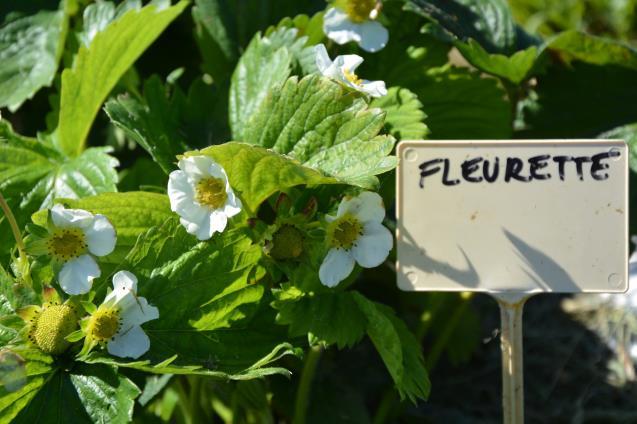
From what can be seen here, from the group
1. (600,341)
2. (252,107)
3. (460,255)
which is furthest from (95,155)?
(600,341)

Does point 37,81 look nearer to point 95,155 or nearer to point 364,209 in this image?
point 95,155

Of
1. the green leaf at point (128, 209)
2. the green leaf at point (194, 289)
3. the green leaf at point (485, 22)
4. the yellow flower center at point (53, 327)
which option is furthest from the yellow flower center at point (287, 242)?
the green leaf at point (485, 22)

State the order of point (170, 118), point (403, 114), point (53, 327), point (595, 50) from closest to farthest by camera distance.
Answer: point (53, 327)
point (403, 114)
point (170, 118)
point (595, 50)

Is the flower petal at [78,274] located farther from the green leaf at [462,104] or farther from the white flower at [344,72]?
the green leaf at [462,104]

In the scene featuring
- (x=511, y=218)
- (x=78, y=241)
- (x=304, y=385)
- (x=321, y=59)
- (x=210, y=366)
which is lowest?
(x=304, y=385)

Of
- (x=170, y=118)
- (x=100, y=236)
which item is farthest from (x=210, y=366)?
(x=170, y=118)

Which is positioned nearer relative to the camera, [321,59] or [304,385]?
[321,59]

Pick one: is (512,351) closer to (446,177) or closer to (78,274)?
(446,177)
